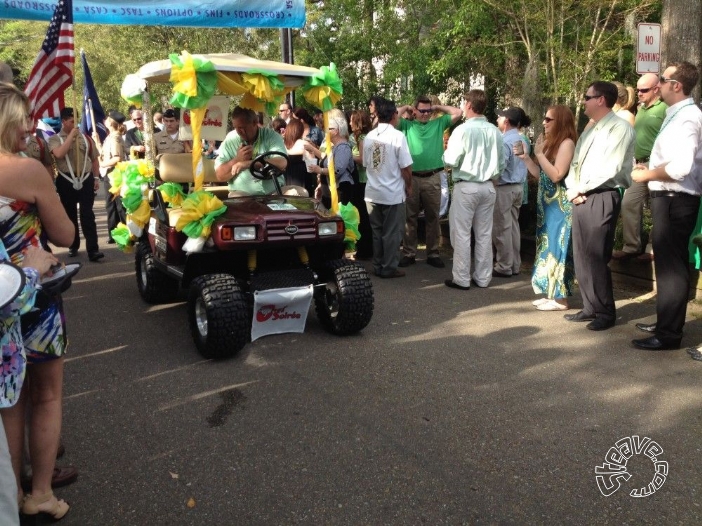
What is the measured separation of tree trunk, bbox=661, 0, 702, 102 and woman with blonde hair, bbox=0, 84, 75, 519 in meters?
7.43

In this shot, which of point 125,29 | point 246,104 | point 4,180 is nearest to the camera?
point 4,180

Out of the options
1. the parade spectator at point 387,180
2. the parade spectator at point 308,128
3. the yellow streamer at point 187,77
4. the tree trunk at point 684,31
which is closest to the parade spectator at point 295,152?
the parade spectator at point 308,128

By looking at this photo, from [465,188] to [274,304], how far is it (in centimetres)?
288

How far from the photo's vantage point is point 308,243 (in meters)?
5.27

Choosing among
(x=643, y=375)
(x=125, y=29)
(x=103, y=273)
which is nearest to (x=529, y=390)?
(x=643, y=375)

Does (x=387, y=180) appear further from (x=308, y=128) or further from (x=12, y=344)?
(x=12, y=344)

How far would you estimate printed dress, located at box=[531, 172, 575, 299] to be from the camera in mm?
6039

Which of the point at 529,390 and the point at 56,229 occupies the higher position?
the point at 56,229

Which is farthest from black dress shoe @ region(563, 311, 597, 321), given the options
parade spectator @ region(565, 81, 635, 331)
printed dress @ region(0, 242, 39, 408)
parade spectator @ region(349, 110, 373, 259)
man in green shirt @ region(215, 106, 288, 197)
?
printed dress @ region(0, 242, 39, 408)

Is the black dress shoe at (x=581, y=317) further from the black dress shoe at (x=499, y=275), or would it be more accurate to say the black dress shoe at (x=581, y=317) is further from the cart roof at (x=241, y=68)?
the cart roof at (x=241, y=68)

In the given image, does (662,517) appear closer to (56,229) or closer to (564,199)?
(56,229)

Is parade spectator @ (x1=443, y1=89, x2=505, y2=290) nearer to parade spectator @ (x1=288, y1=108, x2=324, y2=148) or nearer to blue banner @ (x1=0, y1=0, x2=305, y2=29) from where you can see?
parade spectator @ (x1=288, y1=108, x2=324, y2=148)

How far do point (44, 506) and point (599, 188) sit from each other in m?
4.55

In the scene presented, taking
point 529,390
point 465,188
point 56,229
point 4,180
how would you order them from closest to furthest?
point 4,180
point 56,229
point 529,390
point 465,188
